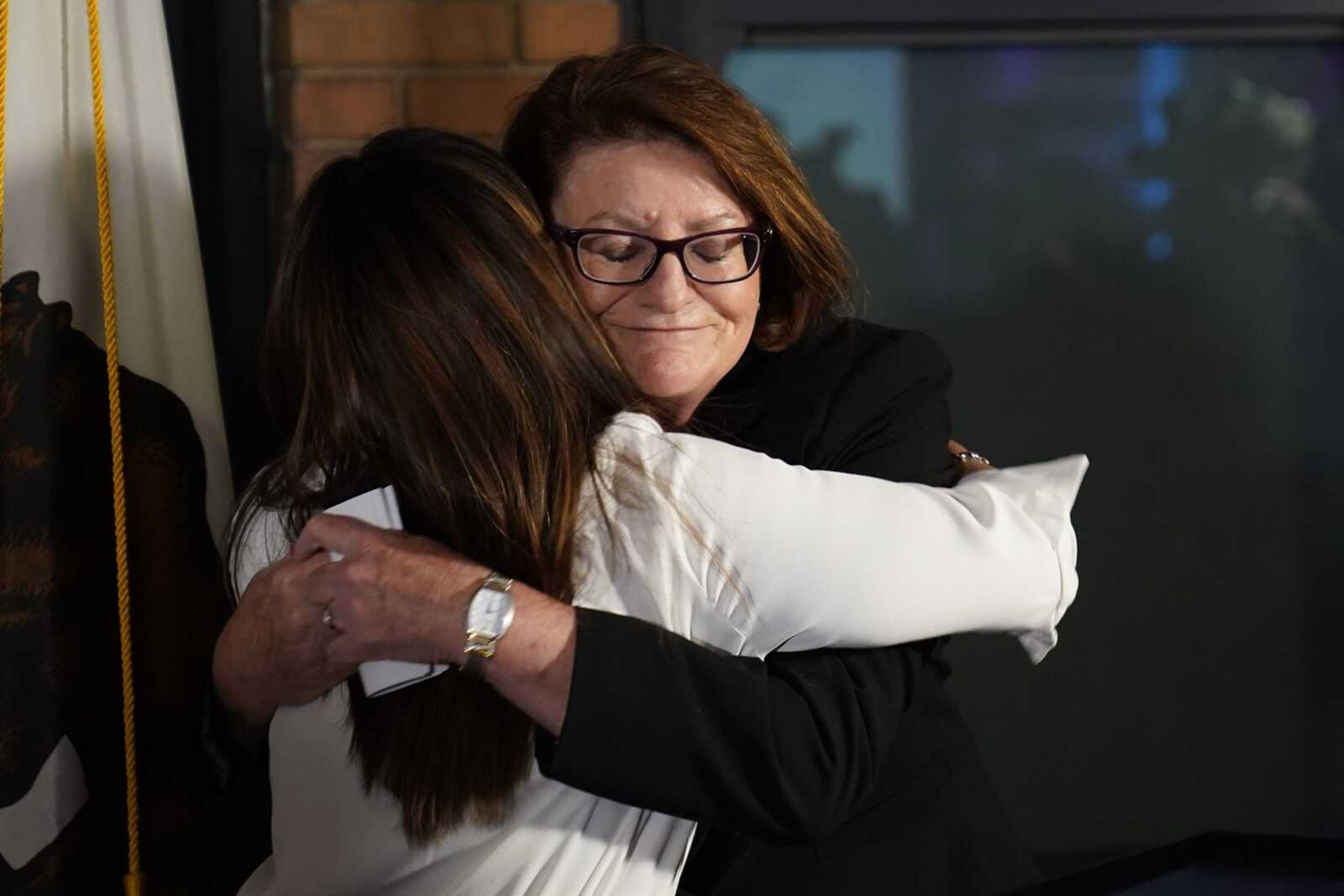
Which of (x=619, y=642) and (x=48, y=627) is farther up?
(x=619, y=642)

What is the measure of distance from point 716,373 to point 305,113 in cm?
91

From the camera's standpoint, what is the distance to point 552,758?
1.09 m

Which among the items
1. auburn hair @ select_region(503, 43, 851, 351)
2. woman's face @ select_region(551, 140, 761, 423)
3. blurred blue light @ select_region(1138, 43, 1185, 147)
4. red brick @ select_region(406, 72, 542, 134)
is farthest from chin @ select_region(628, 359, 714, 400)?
blurred blue light @ select_region(1138, 43, 1185, 147)

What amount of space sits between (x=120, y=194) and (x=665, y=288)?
0.70 m

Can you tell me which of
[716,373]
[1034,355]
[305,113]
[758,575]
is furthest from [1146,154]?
[758,575]

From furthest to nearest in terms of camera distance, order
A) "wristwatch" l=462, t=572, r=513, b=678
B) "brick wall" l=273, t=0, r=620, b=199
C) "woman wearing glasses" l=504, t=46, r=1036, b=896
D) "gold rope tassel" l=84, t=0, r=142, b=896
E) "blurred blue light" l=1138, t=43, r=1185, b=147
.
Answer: "blurred blue light" l=1138, t=43, r=1185, b=147 < "brick wall" l=273, t=0, r=620, b=199 < "gold rope tassel" l=84, t=0, r=142, b=896 < "woman wearing glasses" l=504, t=46, r=1036, b=896 < "wristwatch" l=462, t=572, r=513, b=678

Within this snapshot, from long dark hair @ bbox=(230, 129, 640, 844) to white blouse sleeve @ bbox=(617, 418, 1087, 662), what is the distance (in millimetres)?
106

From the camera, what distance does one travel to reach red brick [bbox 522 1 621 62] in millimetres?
2074

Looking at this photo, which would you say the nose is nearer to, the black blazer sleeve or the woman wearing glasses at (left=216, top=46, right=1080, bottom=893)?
the woman wearing glasses at (left=216, top=46, right=1080, bottom=893)

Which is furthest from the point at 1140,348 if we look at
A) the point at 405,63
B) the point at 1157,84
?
the point at 405,63

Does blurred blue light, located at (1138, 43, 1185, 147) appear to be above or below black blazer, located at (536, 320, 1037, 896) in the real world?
above

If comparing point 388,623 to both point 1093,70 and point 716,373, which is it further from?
point 1093,70

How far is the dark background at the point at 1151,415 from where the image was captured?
7.90ft

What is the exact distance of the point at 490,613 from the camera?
1.08 meters
